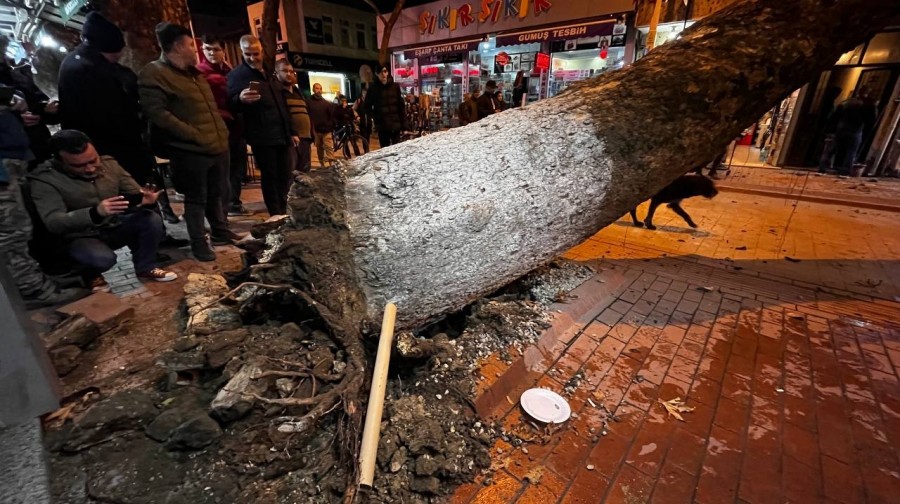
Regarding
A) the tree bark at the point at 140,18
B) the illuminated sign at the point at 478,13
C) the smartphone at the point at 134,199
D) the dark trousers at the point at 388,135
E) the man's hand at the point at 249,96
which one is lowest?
the smartphone at the point at 134,199

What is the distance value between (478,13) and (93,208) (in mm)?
13388

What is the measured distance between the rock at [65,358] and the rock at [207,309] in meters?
0.49

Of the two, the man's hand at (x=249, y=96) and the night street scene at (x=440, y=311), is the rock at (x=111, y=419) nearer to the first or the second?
the night street scene at (x=440, y=311)

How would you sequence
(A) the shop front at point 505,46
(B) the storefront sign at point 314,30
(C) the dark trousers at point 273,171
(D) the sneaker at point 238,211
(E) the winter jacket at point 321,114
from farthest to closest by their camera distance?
(B) the storefront sign at point 314,30 → (A) the shop front at point 505,46 → (E) the winter jacket at point 321,114 → (D) the sneaker at point 238,211 → (C) the dark trousers at point 273,171

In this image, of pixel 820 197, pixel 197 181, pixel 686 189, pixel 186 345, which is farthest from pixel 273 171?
pixel 820 197

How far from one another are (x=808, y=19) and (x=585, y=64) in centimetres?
942

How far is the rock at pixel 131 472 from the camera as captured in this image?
119 cm

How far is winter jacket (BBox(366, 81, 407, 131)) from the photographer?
21.9ft

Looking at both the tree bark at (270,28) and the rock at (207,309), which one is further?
the tree bark at (270,28)

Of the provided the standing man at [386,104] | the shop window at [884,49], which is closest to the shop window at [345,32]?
the standing man at [386,104]

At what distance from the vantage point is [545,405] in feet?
5.72

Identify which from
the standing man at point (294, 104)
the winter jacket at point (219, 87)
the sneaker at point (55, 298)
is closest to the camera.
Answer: the sneaker at point (55, 298)

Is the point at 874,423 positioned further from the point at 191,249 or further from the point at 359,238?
the point at 191,249

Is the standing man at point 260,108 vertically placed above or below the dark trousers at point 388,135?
above
